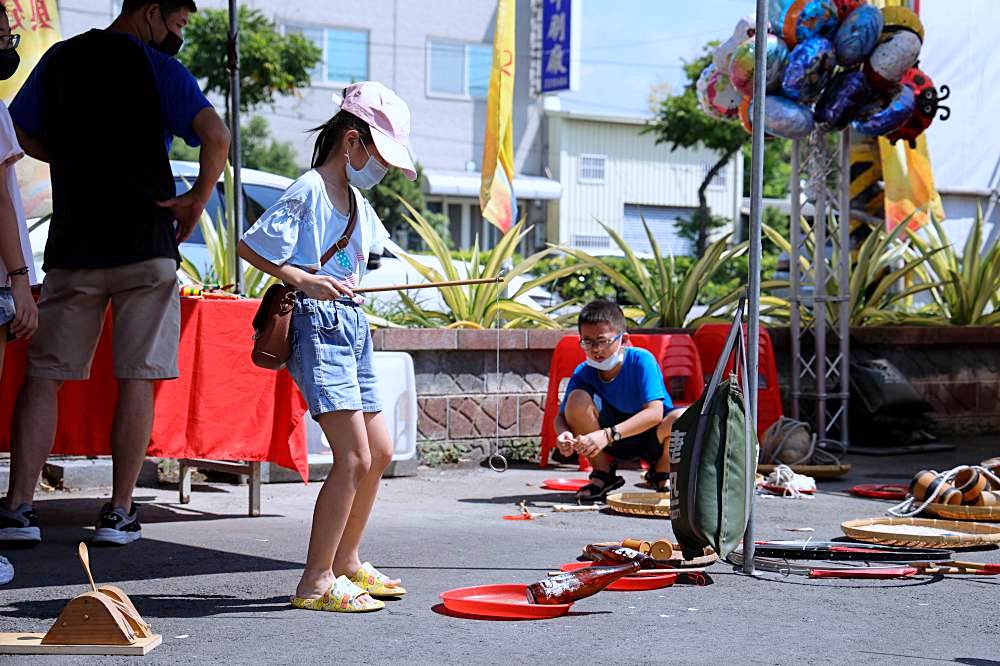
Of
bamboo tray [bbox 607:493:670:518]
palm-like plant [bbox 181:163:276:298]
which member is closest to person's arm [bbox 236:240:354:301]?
bamboo tray [bbox 607:493:670:518]

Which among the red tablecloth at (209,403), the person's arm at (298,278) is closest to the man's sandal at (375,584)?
the person's arm at (298,278)

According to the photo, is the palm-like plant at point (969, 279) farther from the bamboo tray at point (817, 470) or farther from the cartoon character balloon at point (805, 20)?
the bamboo tray at point (817, 470)

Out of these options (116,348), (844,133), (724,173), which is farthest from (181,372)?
(724,173)

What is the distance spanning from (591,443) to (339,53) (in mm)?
31731

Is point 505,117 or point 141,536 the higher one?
point 505,117

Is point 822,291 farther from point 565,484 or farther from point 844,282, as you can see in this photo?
point 565,484

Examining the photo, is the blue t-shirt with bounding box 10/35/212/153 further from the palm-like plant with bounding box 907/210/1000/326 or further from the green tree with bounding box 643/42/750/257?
the green tree with bounding box 643/42/750/257

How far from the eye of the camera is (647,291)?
9.55m

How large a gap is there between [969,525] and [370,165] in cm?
303

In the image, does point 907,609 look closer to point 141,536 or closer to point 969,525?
point 969,525

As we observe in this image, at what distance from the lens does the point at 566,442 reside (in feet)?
20.9

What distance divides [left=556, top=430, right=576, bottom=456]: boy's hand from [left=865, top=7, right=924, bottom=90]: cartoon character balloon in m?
3.49

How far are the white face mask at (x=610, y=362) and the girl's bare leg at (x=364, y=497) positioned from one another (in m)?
2.42

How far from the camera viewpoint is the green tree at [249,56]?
28250 mm
